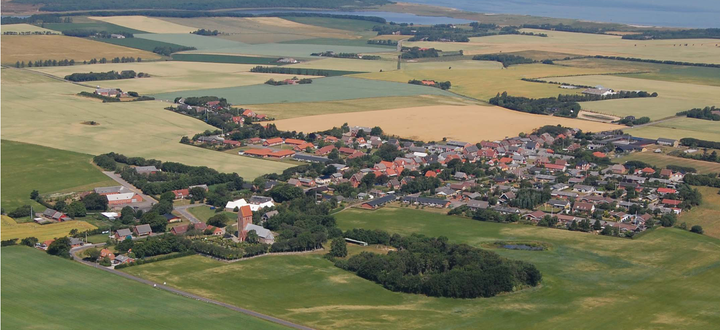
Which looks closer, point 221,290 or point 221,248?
point 221,290

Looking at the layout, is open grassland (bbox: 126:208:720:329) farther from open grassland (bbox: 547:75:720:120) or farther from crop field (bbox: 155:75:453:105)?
crop field (bbox: 155:75:453:105)

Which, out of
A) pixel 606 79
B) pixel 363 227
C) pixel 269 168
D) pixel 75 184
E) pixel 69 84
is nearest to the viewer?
pixel 363 227

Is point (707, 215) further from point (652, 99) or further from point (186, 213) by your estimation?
point (652, 99)

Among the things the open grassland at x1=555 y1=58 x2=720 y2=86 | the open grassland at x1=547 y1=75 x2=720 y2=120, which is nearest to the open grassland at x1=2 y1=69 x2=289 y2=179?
the open grassland at x1=547 y1=75 x2=720 y2=120

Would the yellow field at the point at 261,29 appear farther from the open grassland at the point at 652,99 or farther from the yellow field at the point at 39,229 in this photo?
the yellow field at the point at 39,229

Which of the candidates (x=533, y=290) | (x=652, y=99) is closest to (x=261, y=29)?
(x=652, y=99)

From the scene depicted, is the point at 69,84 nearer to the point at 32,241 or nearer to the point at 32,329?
the point at 32,241

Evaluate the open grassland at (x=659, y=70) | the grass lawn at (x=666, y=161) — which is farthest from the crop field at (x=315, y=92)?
the grass lawn at (x=666, y=161)

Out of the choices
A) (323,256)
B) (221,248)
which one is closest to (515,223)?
(323,256)
